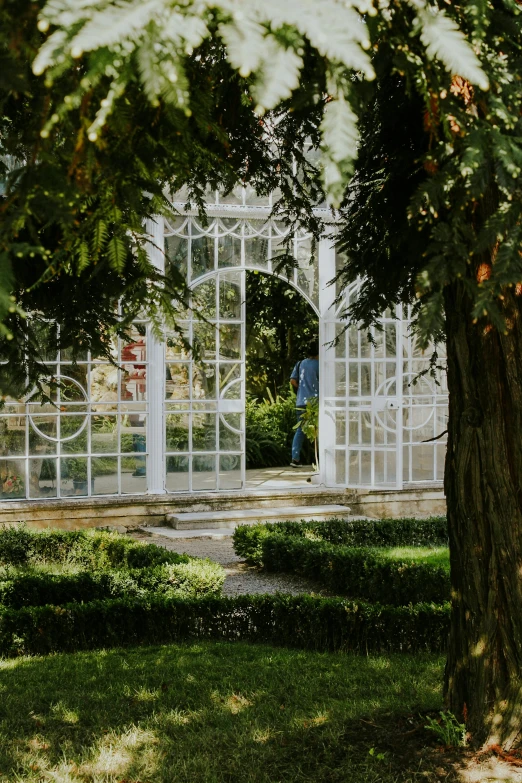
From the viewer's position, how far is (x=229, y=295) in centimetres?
1047

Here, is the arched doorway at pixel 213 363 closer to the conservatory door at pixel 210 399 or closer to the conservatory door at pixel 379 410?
the conservatory door at pixel 210 399

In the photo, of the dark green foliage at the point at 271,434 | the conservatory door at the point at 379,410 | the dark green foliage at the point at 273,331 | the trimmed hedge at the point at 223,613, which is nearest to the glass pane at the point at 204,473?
the conservatory door at the point at 379,410

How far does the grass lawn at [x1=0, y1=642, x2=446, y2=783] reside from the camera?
3459mm

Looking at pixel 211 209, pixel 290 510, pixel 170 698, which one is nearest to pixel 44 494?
pixel 290 510

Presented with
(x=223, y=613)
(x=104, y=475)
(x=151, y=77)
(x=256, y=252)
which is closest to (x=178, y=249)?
(x=256, y=252)

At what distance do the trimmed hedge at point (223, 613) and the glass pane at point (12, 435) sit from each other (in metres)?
4.26

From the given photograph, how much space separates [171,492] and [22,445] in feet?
5.90

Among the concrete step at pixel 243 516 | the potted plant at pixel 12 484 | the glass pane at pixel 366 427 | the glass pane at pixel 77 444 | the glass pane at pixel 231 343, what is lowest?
the concrete step at pixel 243 516

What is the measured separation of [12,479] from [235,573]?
3074 mm

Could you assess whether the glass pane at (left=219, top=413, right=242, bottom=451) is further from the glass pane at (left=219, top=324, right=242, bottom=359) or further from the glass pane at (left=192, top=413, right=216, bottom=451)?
the glass pane at (left=219, top=324, right=242, bottom=359)

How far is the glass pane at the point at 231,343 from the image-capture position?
10.3 m

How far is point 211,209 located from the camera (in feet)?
33.2

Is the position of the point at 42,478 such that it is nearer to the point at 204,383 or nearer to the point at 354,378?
the point at 204,383

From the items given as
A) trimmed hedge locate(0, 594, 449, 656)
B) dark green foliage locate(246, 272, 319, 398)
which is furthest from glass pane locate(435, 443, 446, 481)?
dark green foliage locate(246, 272, 319, 398)
